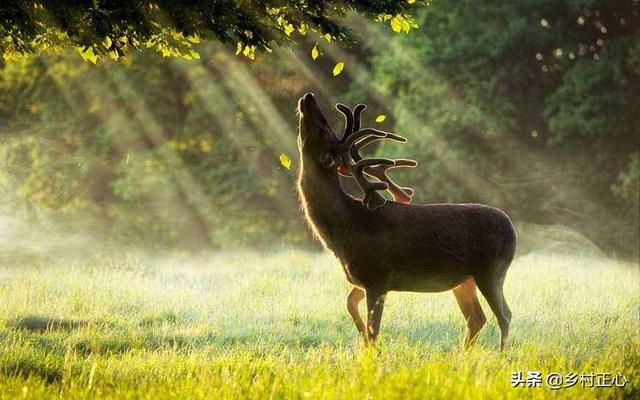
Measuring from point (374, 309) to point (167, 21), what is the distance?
3004mm

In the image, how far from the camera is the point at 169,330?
395 inches

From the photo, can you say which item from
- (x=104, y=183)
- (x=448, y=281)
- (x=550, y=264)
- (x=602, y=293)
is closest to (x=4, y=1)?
(x=448, y=281)

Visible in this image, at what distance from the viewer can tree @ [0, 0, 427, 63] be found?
6.93 meters

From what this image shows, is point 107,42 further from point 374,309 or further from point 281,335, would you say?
point 281,335

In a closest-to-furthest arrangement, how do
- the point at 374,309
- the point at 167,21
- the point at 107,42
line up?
the point at 167,21 → the point at 374,309 → the point at 107,42

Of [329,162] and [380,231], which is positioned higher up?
[329,162]

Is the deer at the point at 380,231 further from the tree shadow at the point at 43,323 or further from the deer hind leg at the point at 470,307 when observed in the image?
the tree shadow at the point at 43,323

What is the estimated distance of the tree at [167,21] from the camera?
6.93 metres

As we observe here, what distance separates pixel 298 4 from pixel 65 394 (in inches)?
155

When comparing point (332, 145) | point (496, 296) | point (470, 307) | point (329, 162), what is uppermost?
point (332, 145)

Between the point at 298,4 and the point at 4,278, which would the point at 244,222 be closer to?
the point at 4,278

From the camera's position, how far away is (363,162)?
7.43 meters

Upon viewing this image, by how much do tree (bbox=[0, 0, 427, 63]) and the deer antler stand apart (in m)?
0.80

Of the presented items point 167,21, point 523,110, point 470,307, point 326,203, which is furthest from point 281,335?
point 523,110
